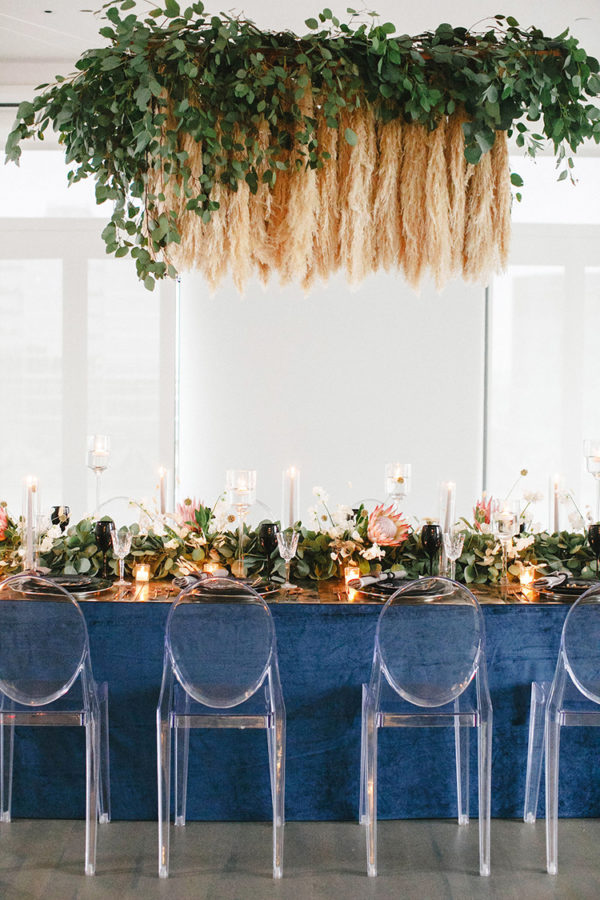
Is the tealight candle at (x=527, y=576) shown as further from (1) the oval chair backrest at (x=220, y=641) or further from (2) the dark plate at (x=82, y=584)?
(2) the dark plate at (x=82, y=584)

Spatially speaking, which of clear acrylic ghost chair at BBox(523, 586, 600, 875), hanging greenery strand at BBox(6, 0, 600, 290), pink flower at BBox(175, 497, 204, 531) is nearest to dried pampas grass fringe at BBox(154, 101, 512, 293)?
hanging greenery strand at BBox(6, 0, 600, 290)

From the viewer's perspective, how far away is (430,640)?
6.90ft

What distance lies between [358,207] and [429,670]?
1.49 meters

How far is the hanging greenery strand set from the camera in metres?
2.52

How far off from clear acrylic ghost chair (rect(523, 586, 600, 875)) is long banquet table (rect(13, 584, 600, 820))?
0.61 ft

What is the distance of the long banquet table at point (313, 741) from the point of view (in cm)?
241

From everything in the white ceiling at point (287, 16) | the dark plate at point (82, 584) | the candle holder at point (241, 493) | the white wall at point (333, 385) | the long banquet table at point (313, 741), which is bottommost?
the long banquet table at point (313, 741)

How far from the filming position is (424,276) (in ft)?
9.18

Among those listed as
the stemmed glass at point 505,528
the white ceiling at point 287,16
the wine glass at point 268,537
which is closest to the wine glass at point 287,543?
the wine glass at point 268,537

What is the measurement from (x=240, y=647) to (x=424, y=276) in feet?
4.69

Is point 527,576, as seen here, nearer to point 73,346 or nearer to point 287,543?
point 287,543

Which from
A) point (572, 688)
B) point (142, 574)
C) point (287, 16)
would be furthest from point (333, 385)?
point (572, 688)

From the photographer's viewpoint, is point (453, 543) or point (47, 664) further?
point (453, 543)

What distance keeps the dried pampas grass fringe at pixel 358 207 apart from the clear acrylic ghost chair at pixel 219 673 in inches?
45.5
